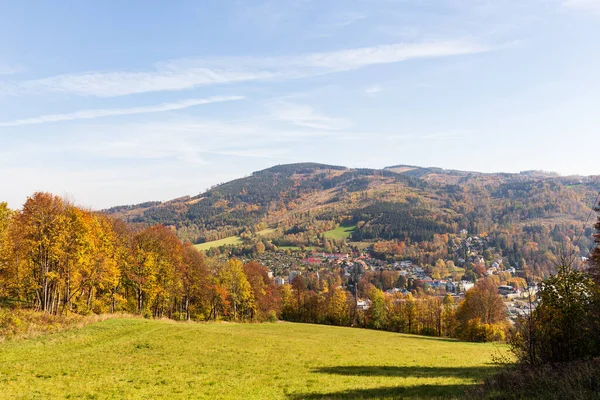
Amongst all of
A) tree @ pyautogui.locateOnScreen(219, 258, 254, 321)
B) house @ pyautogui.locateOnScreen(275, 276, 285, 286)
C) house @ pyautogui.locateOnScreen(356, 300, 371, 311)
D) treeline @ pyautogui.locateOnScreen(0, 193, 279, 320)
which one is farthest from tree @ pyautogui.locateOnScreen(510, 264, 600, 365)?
house @ pyautogui.locateOnScreen(275, 276, 285, 286)

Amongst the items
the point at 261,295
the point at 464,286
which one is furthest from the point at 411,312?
the point at 464,286

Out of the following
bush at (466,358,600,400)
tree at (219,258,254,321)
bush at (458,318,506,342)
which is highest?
bush at (466,358,600,400)

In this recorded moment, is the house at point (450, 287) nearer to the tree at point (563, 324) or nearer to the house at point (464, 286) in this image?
the house at point (464, 286)

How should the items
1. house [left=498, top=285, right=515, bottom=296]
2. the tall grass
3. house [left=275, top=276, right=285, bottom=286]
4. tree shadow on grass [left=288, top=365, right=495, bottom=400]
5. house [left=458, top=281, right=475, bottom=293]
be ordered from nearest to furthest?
tree shadow on grass [left=288, top=365, right=495, bottom=400] → the tall grass → house [left=498, top=285, right=515, bottom=296] → house [left=275, top=276, right=285, bottom=286] → house [left=458, top=281, right=475, bottom=293]

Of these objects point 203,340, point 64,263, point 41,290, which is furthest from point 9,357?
point 41,290

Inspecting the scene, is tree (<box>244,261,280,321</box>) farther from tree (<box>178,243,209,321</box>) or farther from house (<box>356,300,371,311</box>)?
house (<box>356,300,371,311</box>)

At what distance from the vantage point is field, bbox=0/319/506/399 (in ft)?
60.0

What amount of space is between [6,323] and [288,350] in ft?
82.7

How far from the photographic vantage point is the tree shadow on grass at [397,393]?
680 inches

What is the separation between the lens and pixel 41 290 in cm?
4675

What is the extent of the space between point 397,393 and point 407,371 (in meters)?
7.69

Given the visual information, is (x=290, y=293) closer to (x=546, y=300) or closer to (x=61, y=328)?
(x=61, y=328)

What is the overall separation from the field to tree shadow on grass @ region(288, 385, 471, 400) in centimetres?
5

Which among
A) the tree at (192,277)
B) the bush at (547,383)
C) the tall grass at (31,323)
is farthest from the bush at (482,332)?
the tall grass at (31,323)
